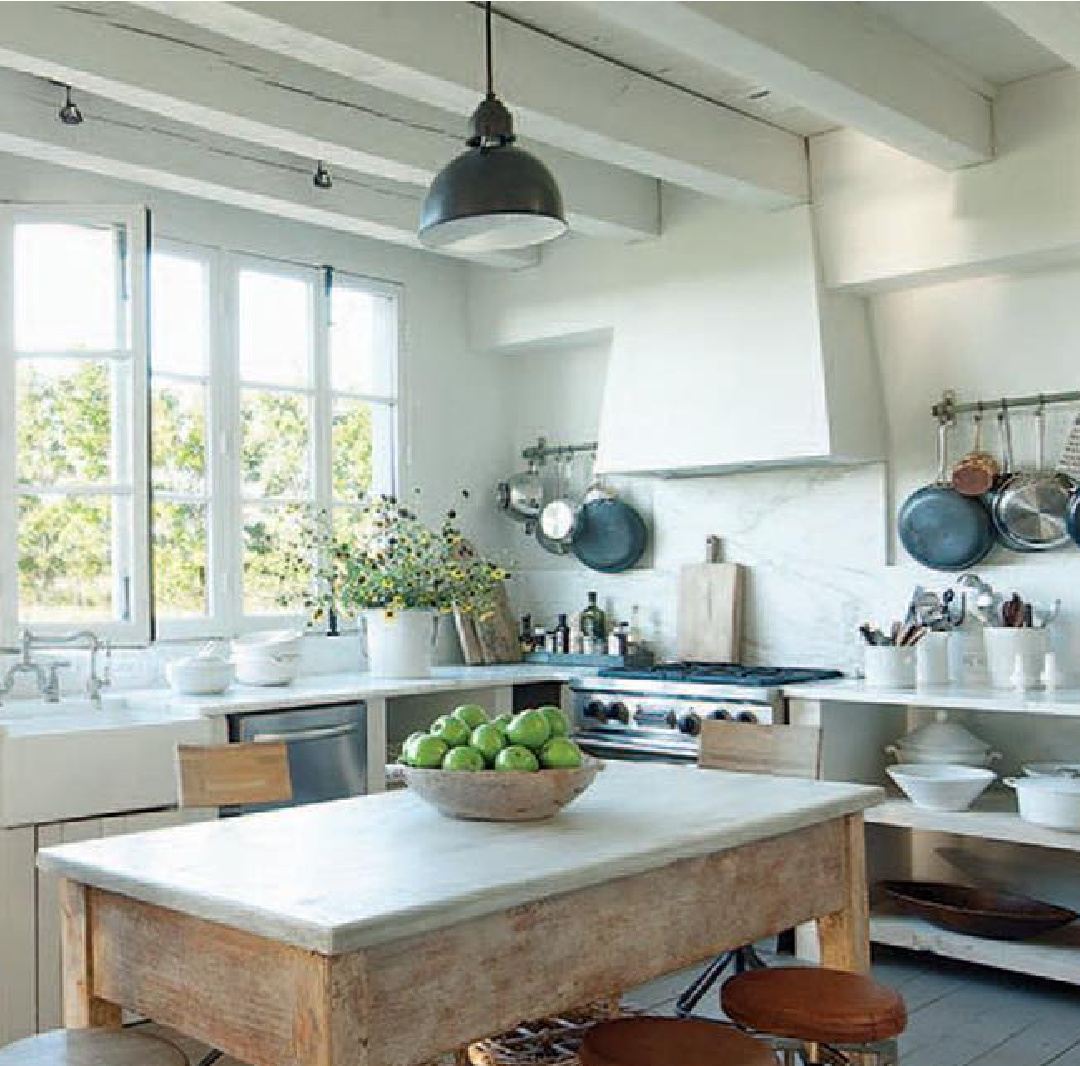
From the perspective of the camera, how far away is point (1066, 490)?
4.61 metres

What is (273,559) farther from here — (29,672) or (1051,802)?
(1051,802)

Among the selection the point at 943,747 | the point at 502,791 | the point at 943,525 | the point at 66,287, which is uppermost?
the point at 66,287

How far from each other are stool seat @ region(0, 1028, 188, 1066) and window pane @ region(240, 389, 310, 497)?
131 inches

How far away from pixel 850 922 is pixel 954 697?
5.40 ft

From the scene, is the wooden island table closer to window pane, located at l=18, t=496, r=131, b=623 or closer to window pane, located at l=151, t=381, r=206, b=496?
window pane, located at l=18, t=496, r=131, b=623

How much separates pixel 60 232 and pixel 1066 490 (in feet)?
12.1

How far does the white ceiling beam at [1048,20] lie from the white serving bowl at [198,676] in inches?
126

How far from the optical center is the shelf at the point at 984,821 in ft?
13.5

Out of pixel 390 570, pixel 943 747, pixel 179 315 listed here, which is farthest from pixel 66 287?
pixel 943 747

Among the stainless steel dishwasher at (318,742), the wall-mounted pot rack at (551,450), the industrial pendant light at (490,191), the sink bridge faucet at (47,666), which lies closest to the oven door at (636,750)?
the stainless steel dishwasher at (318,742)

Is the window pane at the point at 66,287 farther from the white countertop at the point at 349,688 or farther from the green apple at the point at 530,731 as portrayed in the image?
the green apple at the point at 530,731

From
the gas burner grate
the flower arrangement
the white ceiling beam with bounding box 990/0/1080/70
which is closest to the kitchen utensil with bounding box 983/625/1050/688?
the gas burner grate

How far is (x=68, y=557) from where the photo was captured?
466 centimetres

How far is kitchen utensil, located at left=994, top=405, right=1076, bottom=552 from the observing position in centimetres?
461
